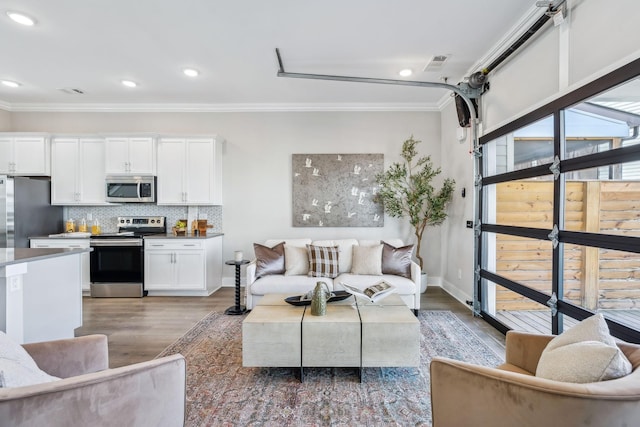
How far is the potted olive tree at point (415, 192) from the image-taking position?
14.7 feet

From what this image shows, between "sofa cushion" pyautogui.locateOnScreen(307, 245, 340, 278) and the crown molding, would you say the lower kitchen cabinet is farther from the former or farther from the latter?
the crown molding

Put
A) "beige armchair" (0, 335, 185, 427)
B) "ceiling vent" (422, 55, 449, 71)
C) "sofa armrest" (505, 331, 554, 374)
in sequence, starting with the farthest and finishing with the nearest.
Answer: "ceiling vent" (422, 55, 449, 71), "sofa armrest" (505, 331, 554, 374), "beige armchair" (0, 335, 185, 427)

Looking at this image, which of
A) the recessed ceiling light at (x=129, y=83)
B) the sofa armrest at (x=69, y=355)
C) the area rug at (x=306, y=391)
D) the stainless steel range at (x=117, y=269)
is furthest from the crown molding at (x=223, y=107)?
the sofa armrest at (x=69, y=355)

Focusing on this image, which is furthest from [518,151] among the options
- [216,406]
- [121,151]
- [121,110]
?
[121,110]

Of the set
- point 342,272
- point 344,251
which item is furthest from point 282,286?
point 344,251

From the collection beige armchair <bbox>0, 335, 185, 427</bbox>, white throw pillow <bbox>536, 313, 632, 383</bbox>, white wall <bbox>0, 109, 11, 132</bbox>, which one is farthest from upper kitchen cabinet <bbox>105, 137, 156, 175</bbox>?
white throw pillow <bbox>536, 313, 632, 383</bbox>

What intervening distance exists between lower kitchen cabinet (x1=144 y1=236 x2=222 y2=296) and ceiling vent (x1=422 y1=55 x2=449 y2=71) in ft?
12.0

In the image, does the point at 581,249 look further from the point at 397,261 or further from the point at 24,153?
the point at 24,153

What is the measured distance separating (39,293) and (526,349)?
3.41 metres

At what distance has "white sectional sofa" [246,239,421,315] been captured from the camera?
11.7 ft

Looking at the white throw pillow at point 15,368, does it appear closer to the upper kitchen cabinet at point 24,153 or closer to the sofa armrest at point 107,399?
the sofa armrest at point 107,399

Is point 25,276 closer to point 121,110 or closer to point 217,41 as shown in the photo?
point 217,41

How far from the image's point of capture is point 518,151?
314cm

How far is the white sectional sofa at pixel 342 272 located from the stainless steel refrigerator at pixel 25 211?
3.19m
